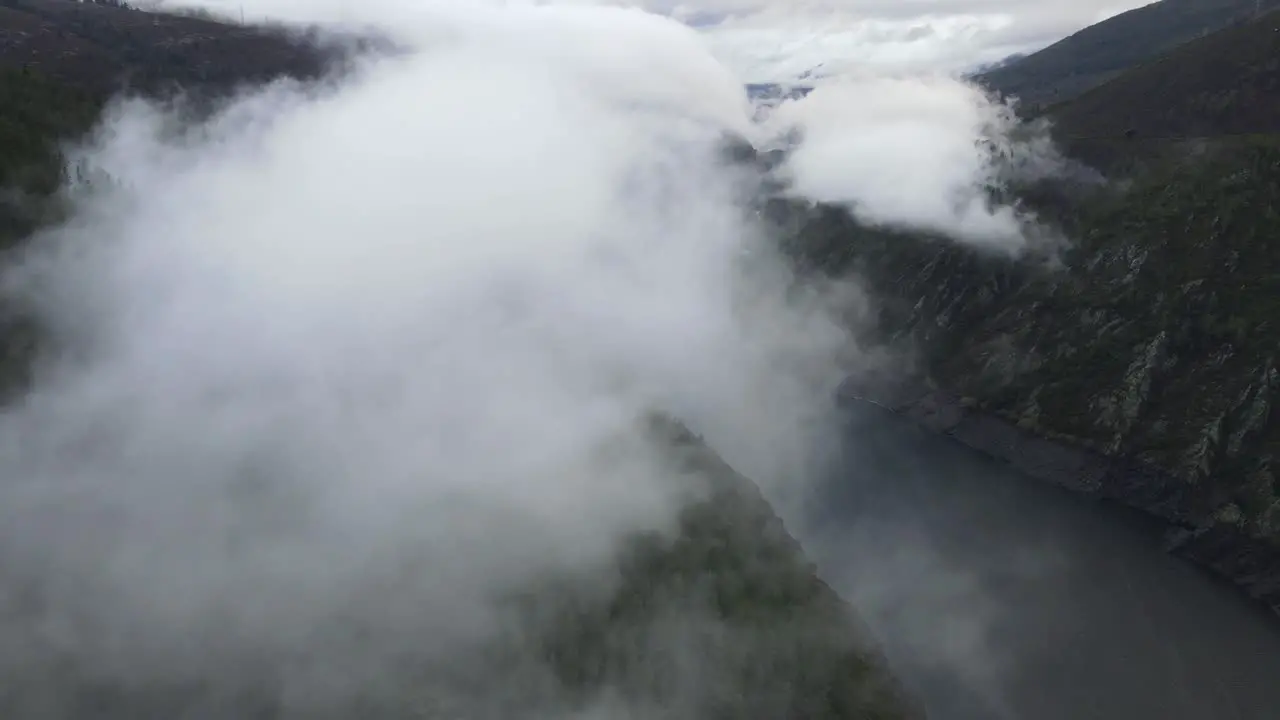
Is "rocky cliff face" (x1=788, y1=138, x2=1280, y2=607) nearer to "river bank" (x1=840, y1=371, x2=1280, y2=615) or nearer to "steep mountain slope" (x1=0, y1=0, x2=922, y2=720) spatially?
"river bank" (x1=840, y1=371, x2=1280, y2=615)

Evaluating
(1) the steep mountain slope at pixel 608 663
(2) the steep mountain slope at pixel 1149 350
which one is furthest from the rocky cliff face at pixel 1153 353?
(1) the steep mountain slope at pixel 608 663

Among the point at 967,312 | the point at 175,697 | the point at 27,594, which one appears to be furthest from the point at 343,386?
the point at 967,312

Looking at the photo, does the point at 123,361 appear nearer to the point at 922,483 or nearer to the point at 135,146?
the point at 135,146

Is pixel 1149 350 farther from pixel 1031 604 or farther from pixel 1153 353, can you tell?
pixel 1031 604

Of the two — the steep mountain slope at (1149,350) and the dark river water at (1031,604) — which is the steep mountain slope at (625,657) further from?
the steep mountain slope at (1149,350)

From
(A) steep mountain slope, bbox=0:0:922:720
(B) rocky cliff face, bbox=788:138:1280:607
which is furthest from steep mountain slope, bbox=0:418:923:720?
(B) rocky cliff face, bbox=788:138:1280:607

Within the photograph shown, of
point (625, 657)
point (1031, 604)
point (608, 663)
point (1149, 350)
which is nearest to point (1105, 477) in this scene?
point (1149, 350)
